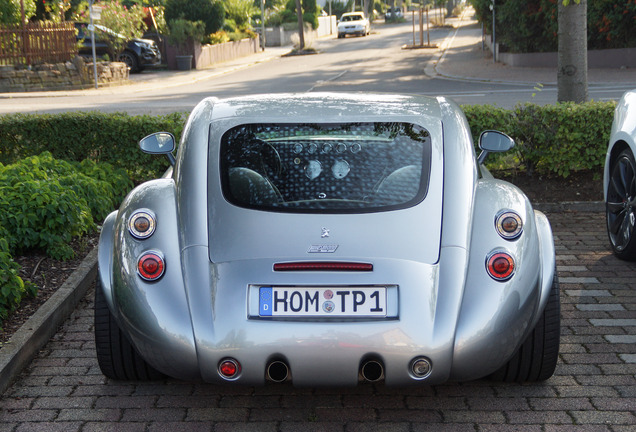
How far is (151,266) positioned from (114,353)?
0.67 meters

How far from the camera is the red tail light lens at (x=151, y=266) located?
3770 millimetres

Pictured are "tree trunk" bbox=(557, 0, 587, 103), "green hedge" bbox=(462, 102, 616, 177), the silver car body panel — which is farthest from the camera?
"tree trunk" bbox=(557, 0, 587, 103)

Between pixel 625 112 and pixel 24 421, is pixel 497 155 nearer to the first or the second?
pixel 625 112

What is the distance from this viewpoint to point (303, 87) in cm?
2453

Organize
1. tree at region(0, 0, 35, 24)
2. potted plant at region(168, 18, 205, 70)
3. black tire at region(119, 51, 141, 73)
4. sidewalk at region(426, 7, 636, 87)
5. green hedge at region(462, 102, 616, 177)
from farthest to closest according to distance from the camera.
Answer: potted plant at region(168, 18, 205, 70)
black tire at region(119, 51, 141, 73)
tree at region(0, 0, 35, 24)
sidewalk at region(426, 7, 636, 87)
green hedge at region(462, 102, 616, 177)

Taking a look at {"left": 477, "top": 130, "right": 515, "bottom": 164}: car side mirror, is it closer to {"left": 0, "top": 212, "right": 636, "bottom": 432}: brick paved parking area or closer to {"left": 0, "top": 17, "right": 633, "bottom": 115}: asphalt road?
{"left": 0, "top": 212, "right": 636, "bottom": 432}: brick paved parking area

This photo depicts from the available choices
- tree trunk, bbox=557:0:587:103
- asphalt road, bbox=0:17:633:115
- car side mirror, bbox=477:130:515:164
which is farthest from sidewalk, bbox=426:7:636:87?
car side mirror, bbox=477:130:515:164

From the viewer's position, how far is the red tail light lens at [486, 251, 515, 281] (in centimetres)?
373

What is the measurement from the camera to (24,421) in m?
3.85

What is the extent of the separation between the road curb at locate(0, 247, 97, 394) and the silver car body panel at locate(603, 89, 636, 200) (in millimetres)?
4036

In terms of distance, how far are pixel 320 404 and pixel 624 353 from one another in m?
1.77

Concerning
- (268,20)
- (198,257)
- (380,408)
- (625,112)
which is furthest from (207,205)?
(268,20)

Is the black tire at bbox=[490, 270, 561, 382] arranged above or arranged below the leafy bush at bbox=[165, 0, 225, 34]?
below

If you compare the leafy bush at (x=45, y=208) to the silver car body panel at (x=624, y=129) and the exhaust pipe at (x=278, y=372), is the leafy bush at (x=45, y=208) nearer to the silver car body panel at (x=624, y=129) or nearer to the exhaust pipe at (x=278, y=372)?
the exhaust pipe at (x=278, y=372)
